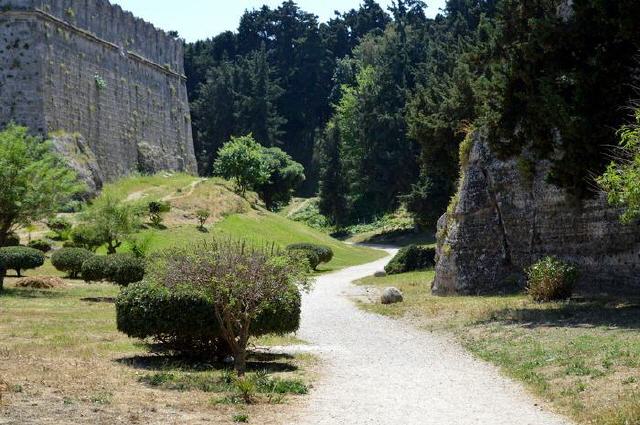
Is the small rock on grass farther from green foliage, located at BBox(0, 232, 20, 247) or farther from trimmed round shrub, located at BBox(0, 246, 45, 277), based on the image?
green foliage, located at BBox(0, 232, 20, 247)

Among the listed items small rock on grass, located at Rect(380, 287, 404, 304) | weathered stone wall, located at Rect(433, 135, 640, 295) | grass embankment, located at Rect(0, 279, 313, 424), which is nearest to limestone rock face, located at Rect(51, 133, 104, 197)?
small rock on grass, located at Rect(380, 287, 404, 304)

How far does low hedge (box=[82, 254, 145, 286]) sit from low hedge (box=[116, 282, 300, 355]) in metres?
10.6

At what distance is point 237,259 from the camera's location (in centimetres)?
1180

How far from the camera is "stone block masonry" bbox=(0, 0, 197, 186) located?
142 ft

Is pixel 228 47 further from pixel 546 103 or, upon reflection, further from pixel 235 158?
pixel 546 103

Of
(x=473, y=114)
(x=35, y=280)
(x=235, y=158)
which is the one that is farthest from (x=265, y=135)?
(x=35, y=280)

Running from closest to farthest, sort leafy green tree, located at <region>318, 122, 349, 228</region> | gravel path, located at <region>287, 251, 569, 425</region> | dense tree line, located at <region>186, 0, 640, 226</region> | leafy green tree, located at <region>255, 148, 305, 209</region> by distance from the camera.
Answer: gravel path, located at <region>287, 251, 569, 425</region> < dense tree line, located at <region>186, 0, 640, 226</region> < leafy green tree, located at <region>255, 148, 305, 209</region> < leafy green tree, located at <region>318, 122, 349, 228</region>

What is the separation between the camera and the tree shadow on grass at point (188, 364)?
1287 cm

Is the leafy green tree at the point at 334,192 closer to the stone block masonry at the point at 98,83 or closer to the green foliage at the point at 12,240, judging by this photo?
the stone block masonry at the point at 98,83

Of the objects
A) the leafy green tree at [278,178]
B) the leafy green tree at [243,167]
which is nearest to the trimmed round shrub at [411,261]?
the leafy green tree at [243,167]

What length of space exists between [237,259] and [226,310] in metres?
0.78

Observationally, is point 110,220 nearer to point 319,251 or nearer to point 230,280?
point 319,251

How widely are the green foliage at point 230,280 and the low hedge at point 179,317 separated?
67mm

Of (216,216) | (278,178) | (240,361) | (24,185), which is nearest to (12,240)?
(24,185)
